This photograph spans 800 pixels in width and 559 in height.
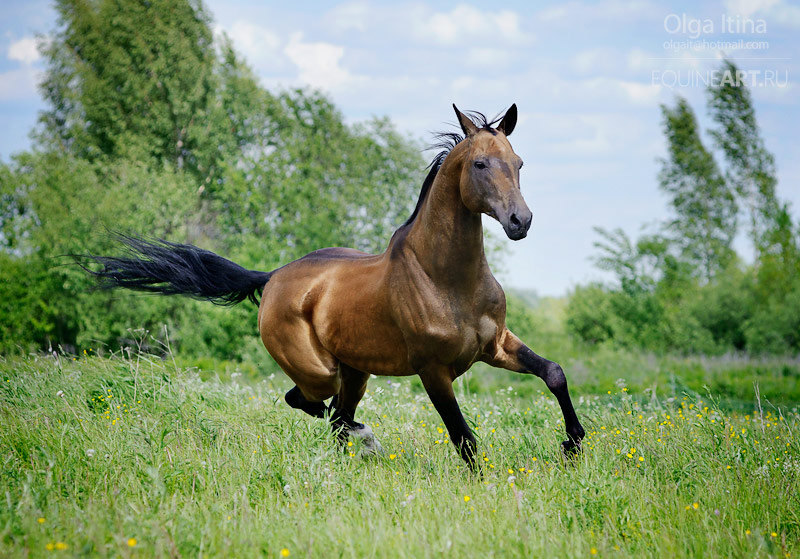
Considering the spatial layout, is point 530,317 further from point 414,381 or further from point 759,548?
point 759,548

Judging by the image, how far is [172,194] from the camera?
21344 mm

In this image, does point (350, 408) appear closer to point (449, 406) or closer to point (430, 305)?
point (449, 406)

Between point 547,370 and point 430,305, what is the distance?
90 centimetres

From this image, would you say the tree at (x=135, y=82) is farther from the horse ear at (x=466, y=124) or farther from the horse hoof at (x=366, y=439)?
the horse ear at (x=466, y=124)

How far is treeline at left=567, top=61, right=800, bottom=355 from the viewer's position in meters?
20.7

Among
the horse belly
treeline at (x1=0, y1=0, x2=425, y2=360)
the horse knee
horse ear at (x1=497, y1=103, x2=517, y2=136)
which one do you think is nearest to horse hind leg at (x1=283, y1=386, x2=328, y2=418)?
the horse belly

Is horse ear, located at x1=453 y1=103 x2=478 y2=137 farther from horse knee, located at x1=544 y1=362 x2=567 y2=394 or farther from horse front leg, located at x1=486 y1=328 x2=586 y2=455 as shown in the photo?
horse knee, located at x1=544 y1=362 x2=567 y2=394

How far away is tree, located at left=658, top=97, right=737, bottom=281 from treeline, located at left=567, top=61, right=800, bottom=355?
0.14 ft

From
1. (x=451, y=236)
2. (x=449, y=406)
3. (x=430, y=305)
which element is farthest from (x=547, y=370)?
(x=451, y=236)

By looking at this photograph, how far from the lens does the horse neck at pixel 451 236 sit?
4.21m

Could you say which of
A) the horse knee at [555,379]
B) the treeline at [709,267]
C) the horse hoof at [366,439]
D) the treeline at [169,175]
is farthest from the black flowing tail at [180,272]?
the treeline at [709,267]

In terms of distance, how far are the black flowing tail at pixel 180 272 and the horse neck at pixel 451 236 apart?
2.08 m

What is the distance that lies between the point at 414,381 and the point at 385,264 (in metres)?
11.4

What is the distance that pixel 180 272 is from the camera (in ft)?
19.1
